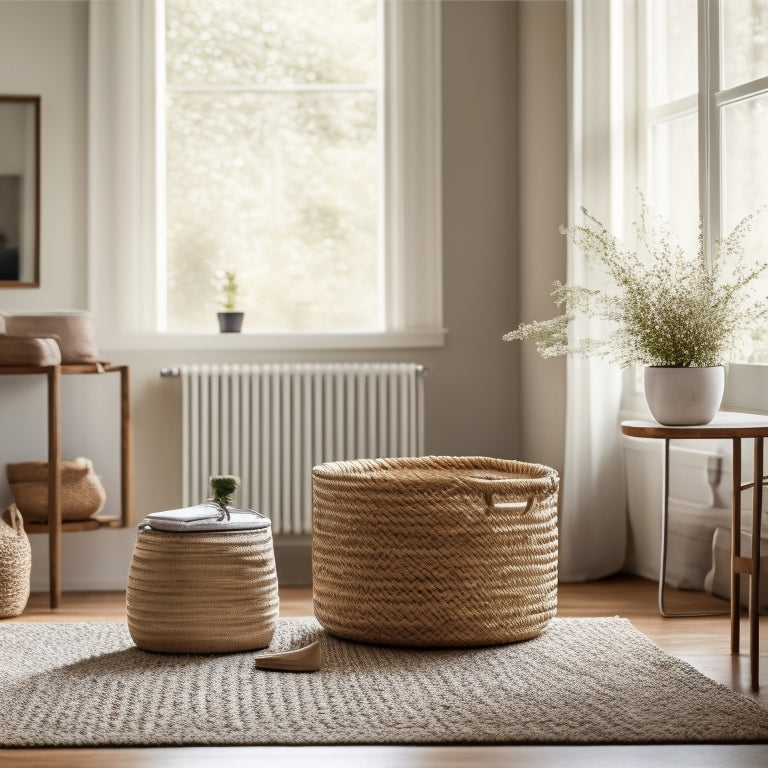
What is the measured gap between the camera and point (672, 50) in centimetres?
369

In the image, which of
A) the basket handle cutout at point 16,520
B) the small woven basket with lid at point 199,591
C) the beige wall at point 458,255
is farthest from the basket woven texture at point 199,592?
the beige wall at point 458,255

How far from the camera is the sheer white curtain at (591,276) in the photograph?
3.73 metres

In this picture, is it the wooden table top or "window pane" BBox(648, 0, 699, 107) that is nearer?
the wooden table top

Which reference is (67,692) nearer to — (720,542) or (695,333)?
(695,333)

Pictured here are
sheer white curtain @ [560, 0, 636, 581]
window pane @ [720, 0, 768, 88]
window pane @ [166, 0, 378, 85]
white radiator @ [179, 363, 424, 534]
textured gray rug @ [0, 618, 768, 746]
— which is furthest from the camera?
window pane @ [166, 0, 378, 85]

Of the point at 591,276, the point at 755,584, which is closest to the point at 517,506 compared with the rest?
the point at 755,584

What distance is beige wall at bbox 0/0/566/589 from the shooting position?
12.7ft

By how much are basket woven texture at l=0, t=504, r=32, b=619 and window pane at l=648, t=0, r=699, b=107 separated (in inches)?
100

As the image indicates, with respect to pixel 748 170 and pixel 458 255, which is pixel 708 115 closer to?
pixel 748 170

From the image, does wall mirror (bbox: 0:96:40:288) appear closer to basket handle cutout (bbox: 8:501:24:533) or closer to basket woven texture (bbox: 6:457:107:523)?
→ basket woven texture (bbox: 6:457:107:523)

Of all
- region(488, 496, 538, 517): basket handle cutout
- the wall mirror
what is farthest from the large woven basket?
the wall mirror

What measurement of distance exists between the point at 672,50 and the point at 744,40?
440 millimetres

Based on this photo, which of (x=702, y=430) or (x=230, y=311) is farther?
(x=230, y=311)

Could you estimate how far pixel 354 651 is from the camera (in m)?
2.70
